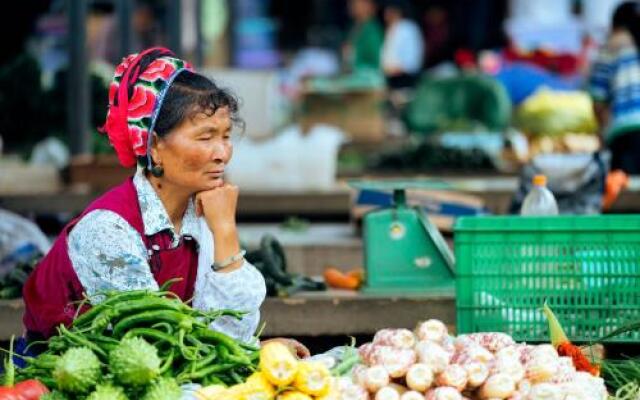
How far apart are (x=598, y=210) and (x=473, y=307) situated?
2.74 m

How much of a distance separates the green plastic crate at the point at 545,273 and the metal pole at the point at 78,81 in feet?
18.3

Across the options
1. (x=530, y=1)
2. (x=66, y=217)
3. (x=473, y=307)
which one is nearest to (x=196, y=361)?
(x=473, y=307)

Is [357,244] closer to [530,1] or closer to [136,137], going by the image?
[136,137]

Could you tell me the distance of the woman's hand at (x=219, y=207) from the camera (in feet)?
15.3

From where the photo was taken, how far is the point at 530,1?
Result: 62.3 ft

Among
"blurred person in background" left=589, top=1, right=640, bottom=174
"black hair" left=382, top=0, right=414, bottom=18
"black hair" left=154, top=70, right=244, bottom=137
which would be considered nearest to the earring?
"black hair" left=154, top=70, right=244, bottom=137

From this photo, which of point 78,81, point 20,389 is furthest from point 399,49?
point 20,389

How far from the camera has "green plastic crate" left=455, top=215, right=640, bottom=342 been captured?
5.27m

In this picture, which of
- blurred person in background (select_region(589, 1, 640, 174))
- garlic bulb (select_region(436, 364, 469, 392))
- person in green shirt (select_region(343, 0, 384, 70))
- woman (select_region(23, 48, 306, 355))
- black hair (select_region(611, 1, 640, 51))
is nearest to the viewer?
garlic bulb (select_region(436, 364, 469, 392))

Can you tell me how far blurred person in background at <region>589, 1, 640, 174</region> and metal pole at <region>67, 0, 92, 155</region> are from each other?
137 inches

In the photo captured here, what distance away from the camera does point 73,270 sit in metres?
4.63

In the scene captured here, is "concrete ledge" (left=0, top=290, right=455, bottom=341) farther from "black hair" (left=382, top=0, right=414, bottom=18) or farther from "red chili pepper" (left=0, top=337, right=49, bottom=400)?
"black hair" (left=382, top=0, right=414, bottom=18)

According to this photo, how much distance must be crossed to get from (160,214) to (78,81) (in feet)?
19.3

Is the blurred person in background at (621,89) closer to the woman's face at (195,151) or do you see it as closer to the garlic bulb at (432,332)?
the garlic bulb at (432,332)
